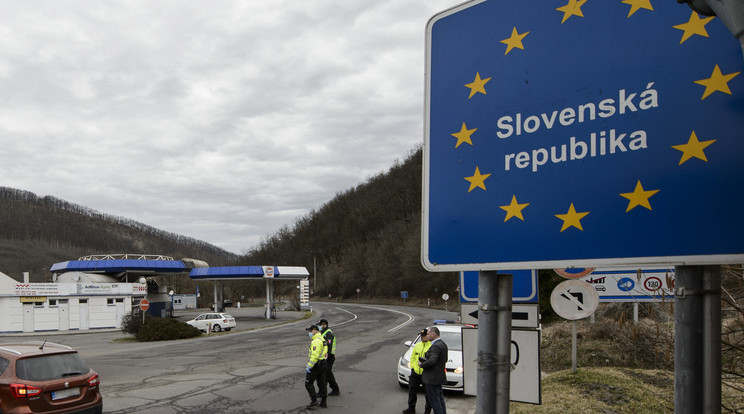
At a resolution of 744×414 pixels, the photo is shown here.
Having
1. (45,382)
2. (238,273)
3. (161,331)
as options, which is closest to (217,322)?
(161,331)

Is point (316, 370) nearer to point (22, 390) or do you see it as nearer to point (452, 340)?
point (452, 340)

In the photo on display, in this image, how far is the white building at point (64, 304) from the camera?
37.5 metres

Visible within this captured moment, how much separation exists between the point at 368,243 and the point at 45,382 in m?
111

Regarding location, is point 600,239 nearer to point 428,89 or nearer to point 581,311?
point 428,89

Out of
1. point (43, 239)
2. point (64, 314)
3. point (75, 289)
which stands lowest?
point (64, 314)

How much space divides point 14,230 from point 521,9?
8310 inches

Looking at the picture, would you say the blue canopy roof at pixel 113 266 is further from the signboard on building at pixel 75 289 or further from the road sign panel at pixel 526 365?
the road sign panel at pixel 526 365

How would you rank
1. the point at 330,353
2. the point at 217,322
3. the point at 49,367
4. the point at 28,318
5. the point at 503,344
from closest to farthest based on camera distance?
the point at 503,344 < the point at 49,367 < the point at 330,353 < the point at 217,322 < the point at 28,318

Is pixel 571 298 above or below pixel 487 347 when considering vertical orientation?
below

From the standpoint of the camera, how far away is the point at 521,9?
86.4 inches

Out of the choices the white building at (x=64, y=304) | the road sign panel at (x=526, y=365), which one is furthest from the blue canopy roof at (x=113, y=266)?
the road sign panel at (x=526, y=365)

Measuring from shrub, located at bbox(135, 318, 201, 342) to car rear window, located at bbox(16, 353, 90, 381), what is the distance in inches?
827

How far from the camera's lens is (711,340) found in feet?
5.57

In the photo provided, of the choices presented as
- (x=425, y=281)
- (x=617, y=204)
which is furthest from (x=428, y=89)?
(x=425, y=281)
